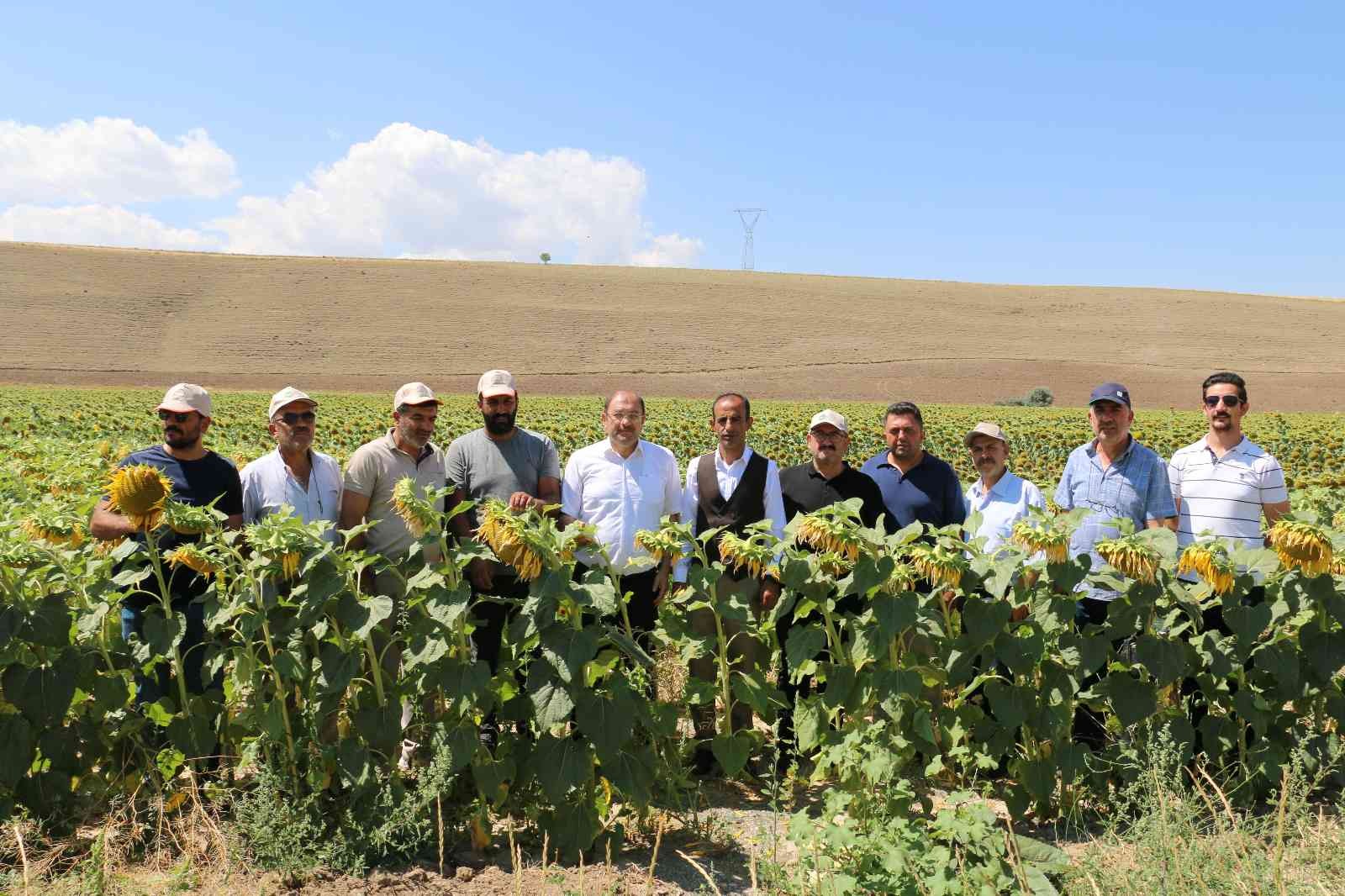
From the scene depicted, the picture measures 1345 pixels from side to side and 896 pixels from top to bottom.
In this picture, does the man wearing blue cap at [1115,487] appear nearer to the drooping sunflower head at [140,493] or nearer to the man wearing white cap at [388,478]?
the man wearing white cap at [388,478]

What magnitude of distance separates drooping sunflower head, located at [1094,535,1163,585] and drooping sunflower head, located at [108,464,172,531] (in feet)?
12.5

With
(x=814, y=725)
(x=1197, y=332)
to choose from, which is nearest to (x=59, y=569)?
(x=814, y=725)

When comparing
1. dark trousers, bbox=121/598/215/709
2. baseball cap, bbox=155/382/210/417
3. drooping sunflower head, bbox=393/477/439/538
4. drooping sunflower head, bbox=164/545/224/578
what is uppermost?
baseball cap, bbox=155/382/210/417

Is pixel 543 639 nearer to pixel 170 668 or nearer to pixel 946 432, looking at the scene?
pixel 170 668

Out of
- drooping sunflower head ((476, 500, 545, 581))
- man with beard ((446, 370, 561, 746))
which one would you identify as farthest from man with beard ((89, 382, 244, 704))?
drooping sunflower head ((476, 500, 545, 581))

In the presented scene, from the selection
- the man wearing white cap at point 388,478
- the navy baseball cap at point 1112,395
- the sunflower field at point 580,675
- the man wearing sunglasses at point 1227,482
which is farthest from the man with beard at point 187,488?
the man wearing sunglasses at point 1227,482

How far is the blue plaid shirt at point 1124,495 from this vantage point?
4.89 m

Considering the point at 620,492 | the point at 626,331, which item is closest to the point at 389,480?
the point at 620,492

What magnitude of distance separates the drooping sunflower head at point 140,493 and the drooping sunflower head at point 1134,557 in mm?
3816

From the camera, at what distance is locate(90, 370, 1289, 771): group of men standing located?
471cm

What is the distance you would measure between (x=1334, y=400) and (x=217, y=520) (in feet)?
179

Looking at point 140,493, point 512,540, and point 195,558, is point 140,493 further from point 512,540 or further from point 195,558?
point 512,540

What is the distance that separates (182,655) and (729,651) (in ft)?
8.05

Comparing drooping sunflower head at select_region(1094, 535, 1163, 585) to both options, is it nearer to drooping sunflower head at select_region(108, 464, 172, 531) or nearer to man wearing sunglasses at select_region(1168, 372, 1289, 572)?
man wearing sunglasses at select_region(1168, 372, 1289, 572)
